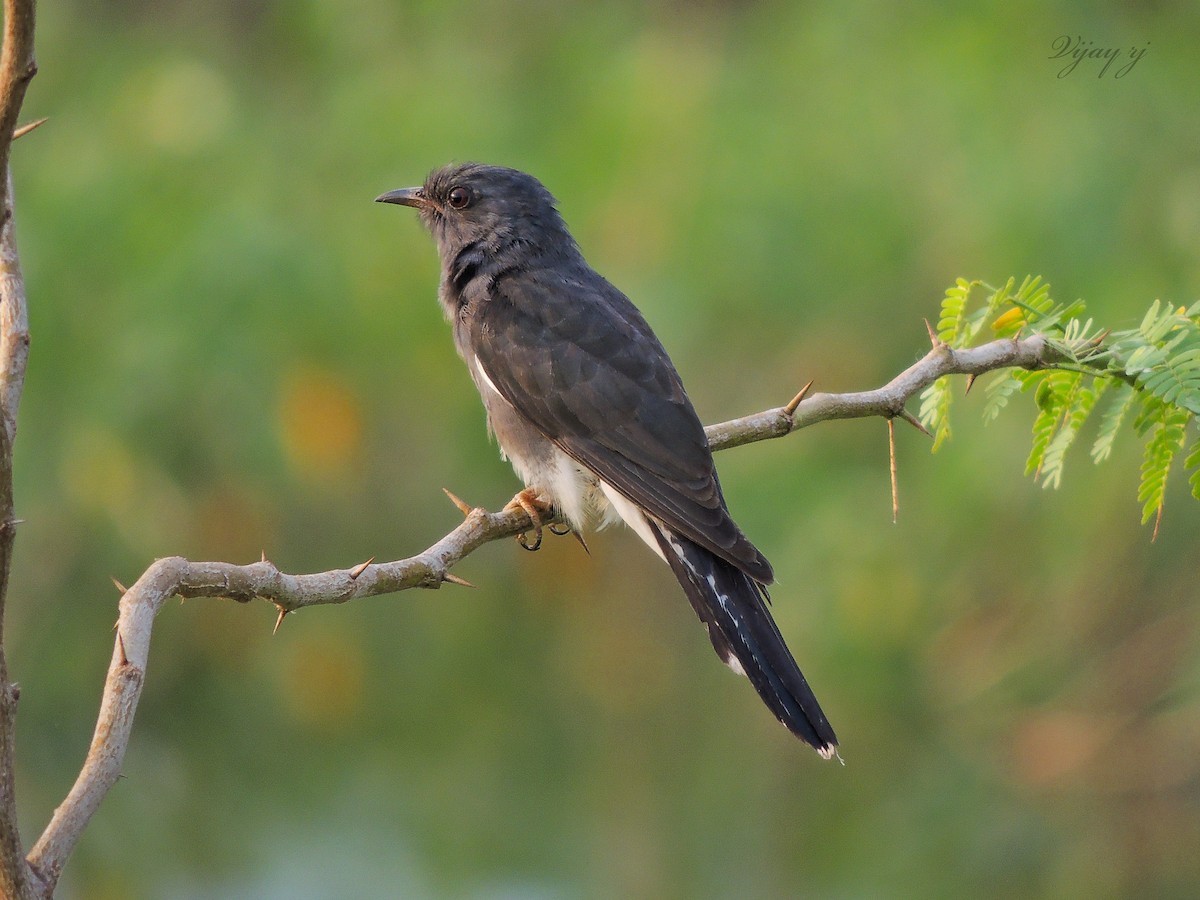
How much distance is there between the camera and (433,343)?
7.27 meters

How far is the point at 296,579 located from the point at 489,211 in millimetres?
3128

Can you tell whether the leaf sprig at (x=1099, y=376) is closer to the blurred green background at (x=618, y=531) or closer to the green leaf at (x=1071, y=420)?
the green leaf at (x=1071, y=420)

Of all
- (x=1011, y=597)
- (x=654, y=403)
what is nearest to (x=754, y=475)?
(x=1011, y=597)

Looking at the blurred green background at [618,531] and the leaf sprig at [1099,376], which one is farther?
the blurred green background at [618,531]

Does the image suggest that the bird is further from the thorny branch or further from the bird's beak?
the thorny branch

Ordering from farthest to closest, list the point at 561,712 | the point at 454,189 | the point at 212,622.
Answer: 1. the point at 561,712
2. the point at 212,622
3. the point at 454,189

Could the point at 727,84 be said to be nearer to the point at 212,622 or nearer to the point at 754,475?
the point at 754,475

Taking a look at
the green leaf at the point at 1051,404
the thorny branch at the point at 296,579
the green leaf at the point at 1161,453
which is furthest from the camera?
the green leaf at the point at 1051,404

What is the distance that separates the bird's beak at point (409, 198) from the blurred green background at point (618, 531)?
2.98ft

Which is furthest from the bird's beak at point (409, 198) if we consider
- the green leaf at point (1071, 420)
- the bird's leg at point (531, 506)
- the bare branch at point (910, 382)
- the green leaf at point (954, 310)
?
the green leaf at point (1071, 420)

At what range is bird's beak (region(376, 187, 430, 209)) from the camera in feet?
18.7

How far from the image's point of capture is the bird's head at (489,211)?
5.37m

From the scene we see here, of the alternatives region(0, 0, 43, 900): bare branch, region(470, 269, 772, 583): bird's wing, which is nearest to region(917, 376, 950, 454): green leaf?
region(470, 269, 772, 583): bird's wing

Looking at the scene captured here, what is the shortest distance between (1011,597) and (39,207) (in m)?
5.23
